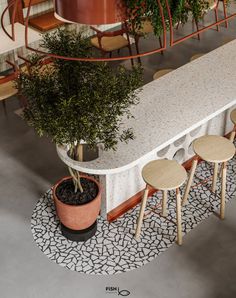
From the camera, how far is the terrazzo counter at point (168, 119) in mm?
4438

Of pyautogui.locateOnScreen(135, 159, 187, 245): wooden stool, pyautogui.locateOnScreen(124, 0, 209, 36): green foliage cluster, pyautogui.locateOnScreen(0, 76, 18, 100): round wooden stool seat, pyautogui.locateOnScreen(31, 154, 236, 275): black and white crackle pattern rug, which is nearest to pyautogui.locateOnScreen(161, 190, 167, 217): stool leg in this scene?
pyautogui.locateOnScreen(31, 154, 236, 275): black and white crackle pattern rug

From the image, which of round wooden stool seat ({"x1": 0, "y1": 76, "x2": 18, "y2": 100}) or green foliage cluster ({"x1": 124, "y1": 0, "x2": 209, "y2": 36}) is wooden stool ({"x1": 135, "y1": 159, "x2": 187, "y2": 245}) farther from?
round wooden stool seat ({"x1": 0, "y1": 76, "x2": 18, "y2": 100})

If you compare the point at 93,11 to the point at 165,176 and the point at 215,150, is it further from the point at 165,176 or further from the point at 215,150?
the point at 215,150

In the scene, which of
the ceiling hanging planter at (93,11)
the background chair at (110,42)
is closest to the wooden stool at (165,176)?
the ceiling hanging planter at (93,11)

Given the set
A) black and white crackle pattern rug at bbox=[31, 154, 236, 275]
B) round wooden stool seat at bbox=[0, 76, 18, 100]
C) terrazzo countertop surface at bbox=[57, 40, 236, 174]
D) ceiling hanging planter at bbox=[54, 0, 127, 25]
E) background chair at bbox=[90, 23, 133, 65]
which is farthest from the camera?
background chair at bbox=[90, 23, 133, 65]

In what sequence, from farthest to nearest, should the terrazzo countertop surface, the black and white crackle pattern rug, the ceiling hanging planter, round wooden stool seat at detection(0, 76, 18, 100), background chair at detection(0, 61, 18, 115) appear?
round wooden stool seat at detection(0, 76, 18, 100), background chair at detection(0, 61, 18, 115), the black and white crackle pattern rug, the terrazzo countertop surface, the ceiling hanging planter

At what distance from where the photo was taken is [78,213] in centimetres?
463

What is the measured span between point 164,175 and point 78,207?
882mm

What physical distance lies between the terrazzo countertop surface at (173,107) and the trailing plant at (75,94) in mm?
447

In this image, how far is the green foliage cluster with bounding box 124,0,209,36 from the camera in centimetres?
193

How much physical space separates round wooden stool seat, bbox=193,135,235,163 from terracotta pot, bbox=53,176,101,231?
111 centimetres

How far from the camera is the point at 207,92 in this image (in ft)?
17.4

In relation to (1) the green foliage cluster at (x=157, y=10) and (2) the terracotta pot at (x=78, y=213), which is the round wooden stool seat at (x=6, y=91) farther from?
(1) the green foliage cluster at (x=157, y=10)

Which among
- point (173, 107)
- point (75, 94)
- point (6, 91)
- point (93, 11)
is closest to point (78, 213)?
point (75, 94)
